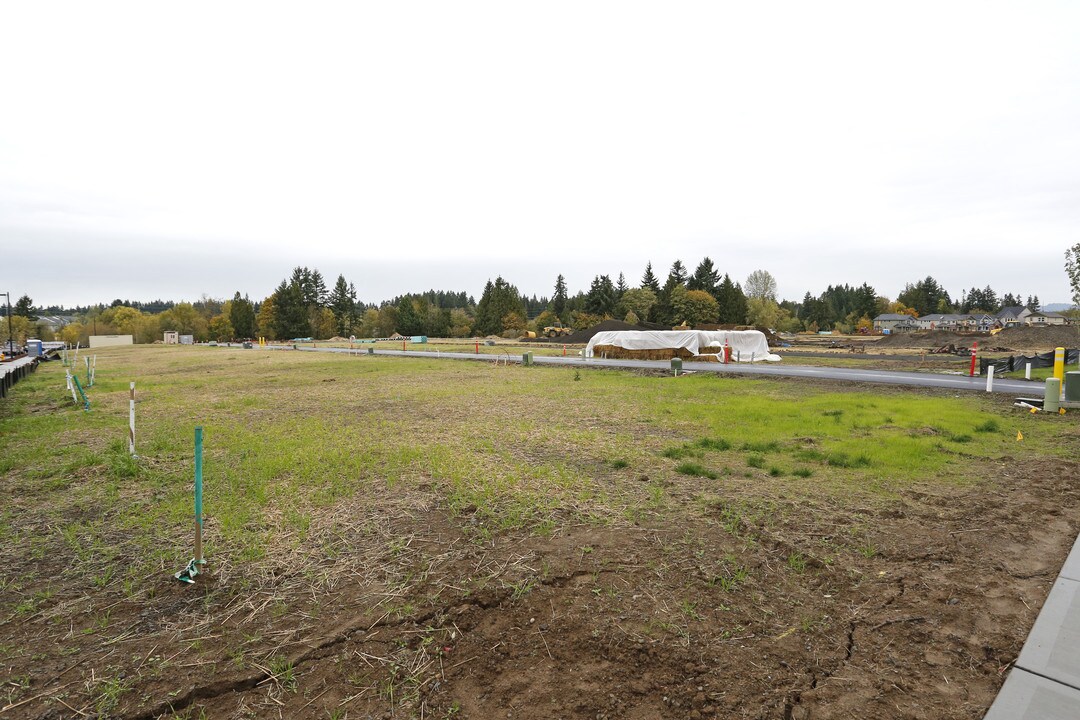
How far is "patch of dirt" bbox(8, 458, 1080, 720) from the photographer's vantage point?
294cm

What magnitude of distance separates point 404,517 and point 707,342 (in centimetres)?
2733

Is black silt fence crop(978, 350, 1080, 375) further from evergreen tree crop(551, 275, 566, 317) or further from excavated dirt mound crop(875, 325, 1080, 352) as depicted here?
evergreen tree crop(551, 275, 566, 317)

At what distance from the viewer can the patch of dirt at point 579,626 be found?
9.65 ft

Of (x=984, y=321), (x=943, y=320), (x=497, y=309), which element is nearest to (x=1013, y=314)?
(x=984, y=321)

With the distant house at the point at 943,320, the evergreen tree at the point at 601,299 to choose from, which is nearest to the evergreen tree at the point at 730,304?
the evergreen tree at the point at 601,299

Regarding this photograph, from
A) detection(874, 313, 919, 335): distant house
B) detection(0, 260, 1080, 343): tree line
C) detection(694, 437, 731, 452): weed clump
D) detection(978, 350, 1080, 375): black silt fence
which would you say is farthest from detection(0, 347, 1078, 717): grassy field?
detection(874, 313, 919, 335): distant house

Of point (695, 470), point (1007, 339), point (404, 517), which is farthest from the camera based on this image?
point (1007, 339)

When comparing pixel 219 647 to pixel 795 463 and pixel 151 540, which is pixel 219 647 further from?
pixel 795 463

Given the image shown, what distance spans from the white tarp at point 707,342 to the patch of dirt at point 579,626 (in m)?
25.3

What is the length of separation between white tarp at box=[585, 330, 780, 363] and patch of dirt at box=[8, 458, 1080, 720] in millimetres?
25341

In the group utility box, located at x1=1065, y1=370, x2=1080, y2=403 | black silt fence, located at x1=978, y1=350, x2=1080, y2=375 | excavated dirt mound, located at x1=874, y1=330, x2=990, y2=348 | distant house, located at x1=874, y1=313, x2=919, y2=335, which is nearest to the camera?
utility box, located at x1=1065, y1=370, x2=1080, y2=403

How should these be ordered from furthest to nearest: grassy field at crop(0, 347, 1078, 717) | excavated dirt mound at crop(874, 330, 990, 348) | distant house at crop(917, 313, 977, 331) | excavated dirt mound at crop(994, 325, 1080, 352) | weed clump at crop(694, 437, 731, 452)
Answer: distant house at crop(917, 313, 977, 331)
excavated dirt mound at crop(874, 330, 990, 348)
excavated dirt mound at crop(994, 325, 1080, 352)
weed clump at crop(694, 437, 731, 452)
grassy field at crop(0, 347, 1078, 717)

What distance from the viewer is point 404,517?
18.8 feet

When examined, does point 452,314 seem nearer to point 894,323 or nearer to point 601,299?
point 601,299
